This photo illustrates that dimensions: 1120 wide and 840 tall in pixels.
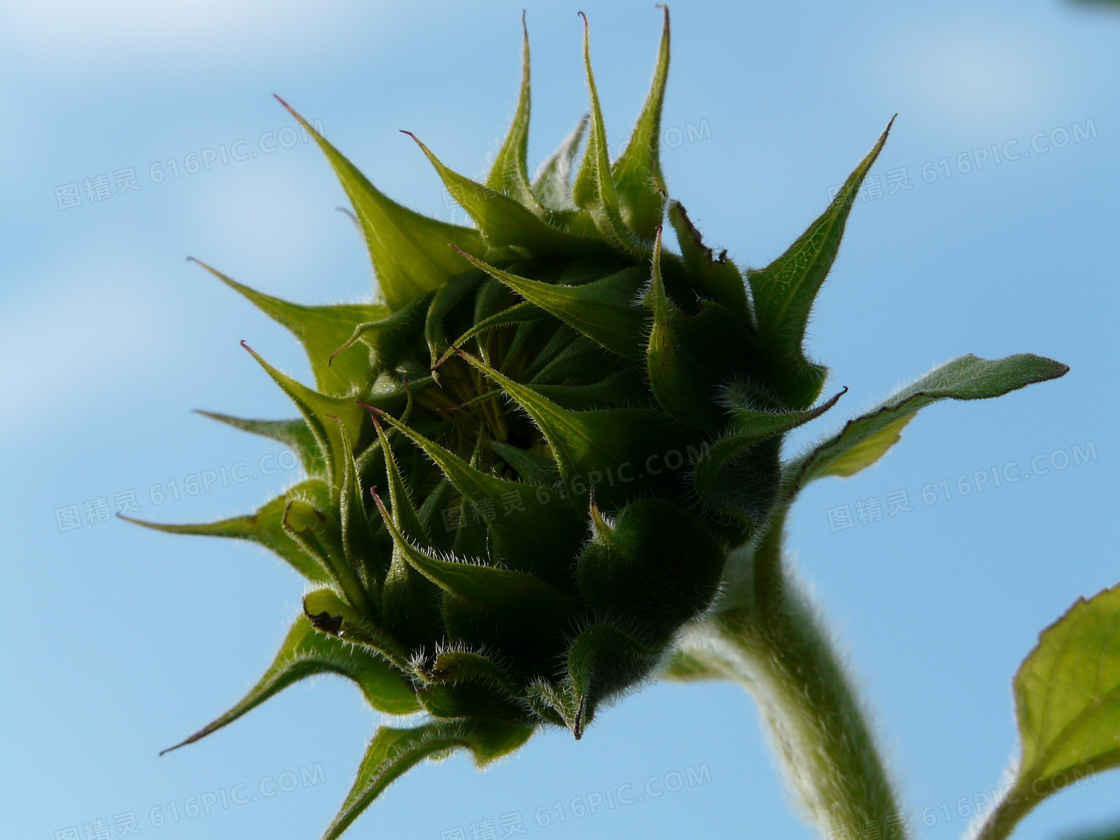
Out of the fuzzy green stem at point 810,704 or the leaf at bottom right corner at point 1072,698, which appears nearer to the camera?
the leaf at bottom right corner at point 1072,698

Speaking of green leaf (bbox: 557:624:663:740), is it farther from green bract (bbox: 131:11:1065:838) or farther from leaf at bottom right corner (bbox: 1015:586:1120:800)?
leaf at bottom right corner (bbox: 1015:586:1120:800)

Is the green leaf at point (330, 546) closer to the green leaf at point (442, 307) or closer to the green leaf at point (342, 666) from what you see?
the green leaf at point (342, 666)

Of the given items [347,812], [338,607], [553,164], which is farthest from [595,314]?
[347,812]

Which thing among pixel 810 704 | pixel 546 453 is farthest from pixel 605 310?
pixel 810 704

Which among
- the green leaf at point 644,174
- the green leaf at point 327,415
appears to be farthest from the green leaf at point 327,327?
the green leaf at point 644,174

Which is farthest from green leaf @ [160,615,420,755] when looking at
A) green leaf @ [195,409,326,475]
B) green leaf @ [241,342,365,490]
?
green leaf @ [195,409,326,475]
